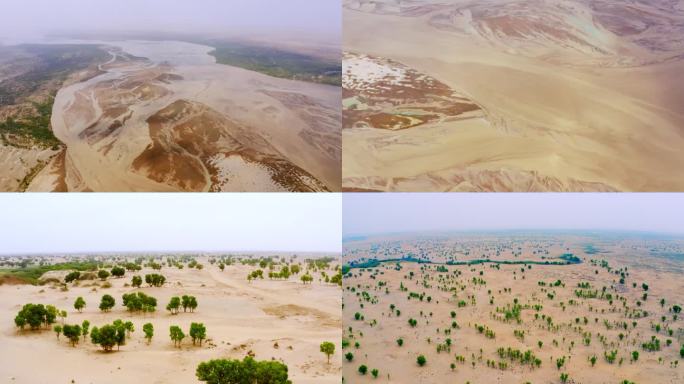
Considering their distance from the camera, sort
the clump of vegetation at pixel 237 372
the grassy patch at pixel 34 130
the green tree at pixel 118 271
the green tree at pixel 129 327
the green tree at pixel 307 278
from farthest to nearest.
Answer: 1. the green tree at pixel 307 278
2. the green tree at pixel 118 271
3. the grassy patch at pixel 34 130
4. the green tree at pixel 129 327
5. the clump of vegetation at pixel 237 372

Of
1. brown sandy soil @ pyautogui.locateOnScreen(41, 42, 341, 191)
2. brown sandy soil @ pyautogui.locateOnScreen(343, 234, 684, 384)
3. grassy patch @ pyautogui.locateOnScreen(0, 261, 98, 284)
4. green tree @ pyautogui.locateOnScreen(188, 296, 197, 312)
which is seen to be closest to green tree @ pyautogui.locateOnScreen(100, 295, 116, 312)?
grassy patch @ pyautogui.locateOnScreen(0, 261, 98, 284)

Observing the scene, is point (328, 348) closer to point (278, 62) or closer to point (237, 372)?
point (237, 372)

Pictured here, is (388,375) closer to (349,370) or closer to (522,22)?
(349,370)

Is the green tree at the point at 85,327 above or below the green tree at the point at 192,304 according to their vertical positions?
below

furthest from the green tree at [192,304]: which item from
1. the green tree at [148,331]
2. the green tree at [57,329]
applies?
the green tree at [57,329]

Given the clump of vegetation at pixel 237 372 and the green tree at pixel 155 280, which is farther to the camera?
the green tree at pixel 155 280

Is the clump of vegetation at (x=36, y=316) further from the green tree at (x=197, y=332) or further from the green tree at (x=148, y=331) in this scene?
the green tree at (x=197, y=332)

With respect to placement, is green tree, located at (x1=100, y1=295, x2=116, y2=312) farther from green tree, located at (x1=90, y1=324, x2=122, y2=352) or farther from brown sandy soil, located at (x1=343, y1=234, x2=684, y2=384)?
brown sandy soil, located at (x1=343, y1=234, x2=684, y2=384)
